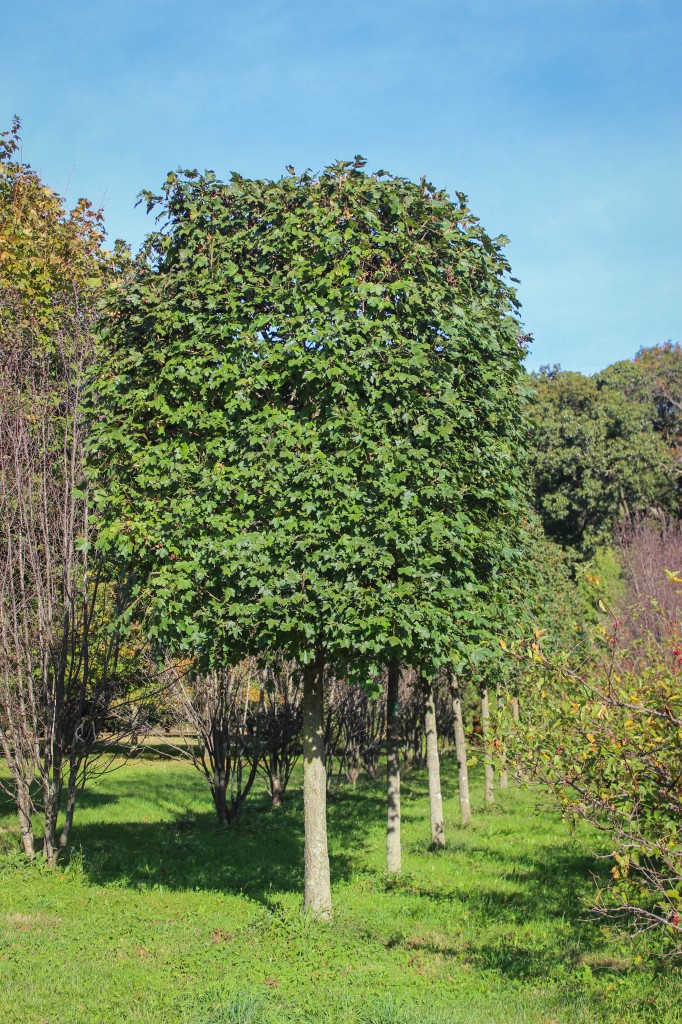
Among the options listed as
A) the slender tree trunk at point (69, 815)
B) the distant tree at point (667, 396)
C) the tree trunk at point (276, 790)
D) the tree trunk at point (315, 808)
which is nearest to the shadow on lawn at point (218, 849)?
the tree trunk at point (276, 790)

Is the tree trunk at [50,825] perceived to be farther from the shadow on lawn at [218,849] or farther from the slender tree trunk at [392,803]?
the slender tree trunk at [392,803]

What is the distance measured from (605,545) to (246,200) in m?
33.2

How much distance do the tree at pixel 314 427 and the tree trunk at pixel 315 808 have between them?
2cm

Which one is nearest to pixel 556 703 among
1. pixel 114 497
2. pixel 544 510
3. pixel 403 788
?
pixel 114 497

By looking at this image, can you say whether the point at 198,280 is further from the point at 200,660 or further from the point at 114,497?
the point at 200,660

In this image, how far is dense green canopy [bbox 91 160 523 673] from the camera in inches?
336

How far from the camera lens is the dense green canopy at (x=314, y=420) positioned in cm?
854

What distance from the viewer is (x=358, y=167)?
9.70 meters

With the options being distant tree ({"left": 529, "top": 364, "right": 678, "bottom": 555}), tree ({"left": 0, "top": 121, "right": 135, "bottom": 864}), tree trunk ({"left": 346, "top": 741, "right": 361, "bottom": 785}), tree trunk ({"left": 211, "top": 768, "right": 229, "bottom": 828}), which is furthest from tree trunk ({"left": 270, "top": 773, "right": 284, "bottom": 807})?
distant tree ({"left": 529, "top": 364, "right": 678, "bottom": 555})

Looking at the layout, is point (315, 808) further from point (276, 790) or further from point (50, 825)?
point (276, 790)

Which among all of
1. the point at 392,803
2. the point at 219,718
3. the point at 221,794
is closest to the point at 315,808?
the point at 392,803

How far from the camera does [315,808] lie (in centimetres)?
939

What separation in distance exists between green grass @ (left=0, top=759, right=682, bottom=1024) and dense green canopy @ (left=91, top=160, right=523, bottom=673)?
279 cm

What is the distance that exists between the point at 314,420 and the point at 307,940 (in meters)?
5.53
